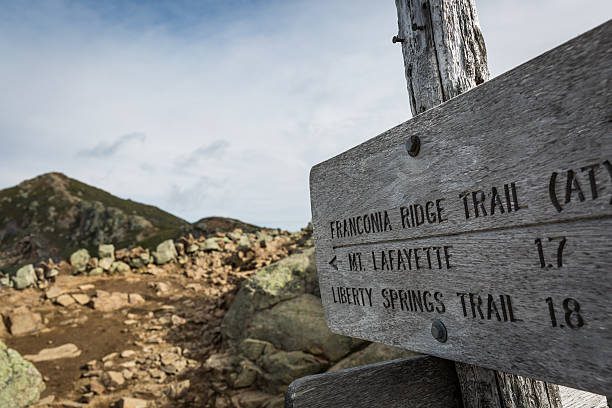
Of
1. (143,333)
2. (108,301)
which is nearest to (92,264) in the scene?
(108,301)

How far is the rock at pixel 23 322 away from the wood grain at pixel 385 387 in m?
7.86

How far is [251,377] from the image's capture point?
5.54 m

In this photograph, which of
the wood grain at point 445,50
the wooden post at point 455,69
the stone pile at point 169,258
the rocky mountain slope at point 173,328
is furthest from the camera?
the stone pile at point 169,258

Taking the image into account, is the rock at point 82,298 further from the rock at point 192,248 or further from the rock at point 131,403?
the rock at point 131,403

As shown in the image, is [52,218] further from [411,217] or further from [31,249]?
[411,217]

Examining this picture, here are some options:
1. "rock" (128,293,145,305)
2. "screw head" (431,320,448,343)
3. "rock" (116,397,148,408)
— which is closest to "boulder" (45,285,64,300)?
"rock" (128,293,145,305)

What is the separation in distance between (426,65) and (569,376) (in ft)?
5.41

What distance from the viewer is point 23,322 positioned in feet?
24.4

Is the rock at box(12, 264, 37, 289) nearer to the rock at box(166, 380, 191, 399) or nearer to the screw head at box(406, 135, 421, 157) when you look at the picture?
the rock at box(166, 380, 191, 399)

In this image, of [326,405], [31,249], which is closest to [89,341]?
[326,405]

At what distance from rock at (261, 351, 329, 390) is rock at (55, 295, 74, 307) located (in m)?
5.22

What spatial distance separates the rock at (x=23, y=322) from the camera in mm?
7359

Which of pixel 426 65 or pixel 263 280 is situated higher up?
pixel 426 65

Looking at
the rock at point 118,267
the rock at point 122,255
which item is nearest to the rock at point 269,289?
the rock at point 118,267
